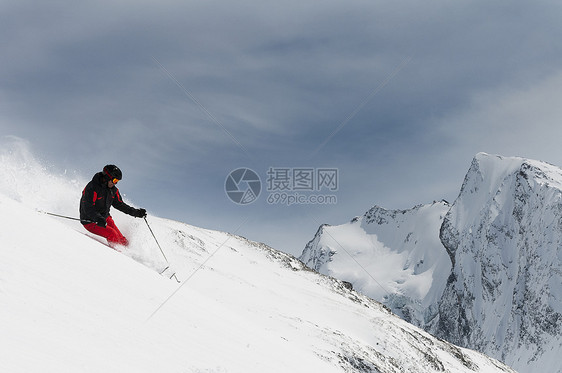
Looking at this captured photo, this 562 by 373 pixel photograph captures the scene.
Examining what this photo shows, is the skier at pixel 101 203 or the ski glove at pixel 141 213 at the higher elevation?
the ski glove at pixel 141 213

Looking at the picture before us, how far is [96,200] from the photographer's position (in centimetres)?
1399

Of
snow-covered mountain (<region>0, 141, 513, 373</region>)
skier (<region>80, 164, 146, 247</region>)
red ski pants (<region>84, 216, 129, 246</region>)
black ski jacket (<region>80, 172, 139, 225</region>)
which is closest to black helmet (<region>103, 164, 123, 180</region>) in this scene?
skier (<region>80, 164, 146, 247</region>)

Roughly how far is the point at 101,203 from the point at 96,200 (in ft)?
0.68

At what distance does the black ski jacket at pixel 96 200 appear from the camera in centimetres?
1387

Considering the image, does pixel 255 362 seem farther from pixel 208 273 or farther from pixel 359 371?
pixel 208 273

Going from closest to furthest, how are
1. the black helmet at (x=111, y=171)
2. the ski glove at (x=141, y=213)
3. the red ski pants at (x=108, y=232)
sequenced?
1. the red ski pants at (x=108, y=232)
2. the black helmet at (x=111, y=171)
3. the ski glove at (x=141, y=213)

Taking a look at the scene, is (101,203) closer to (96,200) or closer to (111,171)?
(96,200)

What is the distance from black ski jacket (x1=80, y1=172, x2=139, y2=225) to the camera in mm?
13867

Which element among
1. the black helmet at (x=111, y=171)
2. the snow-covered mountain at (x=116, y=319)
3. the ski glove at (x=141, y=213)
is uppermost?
the black helmet at (x=111, y=171)

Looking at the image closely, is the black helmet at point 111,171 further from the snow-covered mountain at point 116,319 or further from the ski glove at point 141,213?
the snow-covered mountain at point 116,319

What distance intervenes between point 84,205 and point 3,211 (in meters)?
5.01

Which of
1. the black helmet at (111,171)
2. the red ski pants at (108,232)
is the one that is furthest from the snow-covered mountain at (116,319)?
the black helmet at (111,171)

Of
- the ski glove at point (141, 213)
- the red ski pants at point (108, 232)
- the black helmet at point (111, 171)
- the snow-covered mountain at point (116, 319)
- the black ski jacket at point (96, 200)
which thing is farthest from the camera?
the ski glove at point (141, 213)

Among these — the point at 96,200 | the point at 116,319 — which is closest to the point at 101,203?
the point at 96,200
